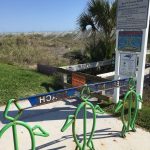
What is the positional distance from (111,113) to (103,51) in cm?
477

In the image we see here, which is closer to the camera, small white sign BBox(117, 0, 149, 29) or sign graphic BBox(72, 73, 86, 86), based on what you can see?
small white sign BBox(117, 0, 149, 29)

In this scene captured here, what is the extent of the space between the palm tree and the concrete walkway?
15.6 ft

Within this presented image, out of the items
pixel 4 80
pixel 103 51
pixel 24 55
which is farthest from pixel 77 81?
pixel 24 55

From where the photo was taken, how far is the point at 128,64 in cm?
571

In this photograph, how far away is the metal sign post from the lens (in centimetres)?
518

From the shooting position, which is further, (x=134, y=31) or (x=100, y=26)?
(x=100, y=26)

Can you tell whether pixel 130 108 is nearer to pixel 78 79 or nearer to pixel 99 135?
pixel 99 135

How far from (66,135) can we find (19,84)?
3487 mm

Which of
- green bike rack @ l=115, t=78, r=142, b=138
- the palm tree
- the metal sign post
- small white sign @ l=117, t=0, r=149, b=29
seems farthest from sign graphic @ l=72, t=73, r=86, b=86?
the palm tree

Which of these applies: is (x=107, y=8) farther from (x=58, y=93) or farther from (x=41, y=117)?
(x=58, y=93)

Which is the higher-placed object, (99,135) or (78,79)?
(78,79)

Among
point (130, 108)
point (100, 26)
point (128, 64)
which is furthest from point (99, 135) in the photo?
point (100, 26)

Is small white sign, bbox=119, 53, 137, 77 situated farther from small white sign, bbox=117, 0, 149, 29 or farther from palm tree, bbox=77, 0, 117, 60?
palm tree, bbox=77, 0, 117, 60

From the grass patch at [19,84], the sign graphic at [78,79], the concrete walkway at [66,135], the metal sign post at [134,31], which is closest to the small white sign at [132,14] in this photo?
the metal sign post at [134,31]
